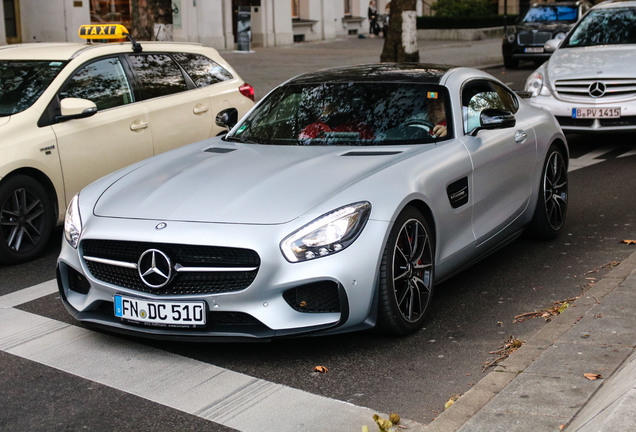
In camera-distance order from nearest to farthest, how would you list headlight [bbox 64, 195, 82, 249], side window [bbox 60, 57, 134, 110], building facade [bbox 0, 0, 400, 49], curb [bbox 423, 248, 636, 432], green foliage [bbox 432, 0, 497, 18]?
curb [bbox 423, 248, 636, 432], headlight [bbox 64, 195, 82, 249], side window [bbox 60, 57, 134, 110], building facade [bbox 0, 0, 400, 49], green foliage [bbox 432, 0, 497, 18]

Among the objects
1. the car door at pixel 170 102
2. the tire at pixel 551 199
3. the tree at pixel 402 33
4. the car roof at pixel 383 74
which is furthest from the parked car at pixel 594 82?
the tree at pixel 402 33

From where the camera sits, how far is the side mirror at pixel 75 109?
24.2 feet

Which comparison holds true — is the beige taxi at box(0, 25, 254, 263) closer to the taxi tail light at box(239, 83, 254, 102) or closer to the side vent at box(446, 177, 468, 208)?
the taxi tail light at box(239, 83, 254, 102)

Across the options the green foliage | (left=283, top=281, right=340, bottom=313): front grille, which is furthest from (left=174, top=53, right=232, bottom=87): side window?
the green foliage

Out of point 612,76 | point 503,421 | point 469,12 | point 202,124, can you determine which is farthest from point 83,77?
point 469,12

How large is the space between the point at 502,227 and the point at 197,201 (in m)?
2.29

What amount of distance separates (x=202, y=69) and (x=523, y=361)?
547cm

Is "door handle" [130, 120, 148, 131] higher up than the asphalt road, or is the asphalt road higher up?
"door handle" [130, 120, 148, 131]

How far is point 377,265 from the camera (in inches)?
189

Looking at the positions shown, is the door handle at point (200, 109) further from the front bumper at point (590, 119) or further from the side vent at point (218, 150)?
the front bumper at point (590, 119)

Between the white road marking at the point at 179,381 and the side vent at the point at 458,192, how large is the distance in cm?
170

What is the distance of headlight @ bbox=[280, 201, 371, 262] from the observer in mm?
4668

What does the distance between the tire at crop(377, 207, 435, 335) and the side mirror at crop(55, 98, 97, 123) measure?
3.36m

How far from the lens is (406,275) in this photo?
509cm
